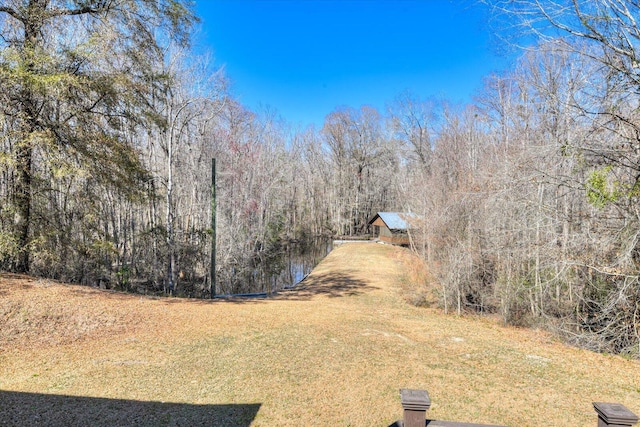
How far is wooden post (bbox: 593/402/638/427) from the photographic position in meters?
2.02

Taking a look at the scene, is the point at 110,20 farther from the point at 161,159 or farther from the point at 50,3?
the point at 161,159

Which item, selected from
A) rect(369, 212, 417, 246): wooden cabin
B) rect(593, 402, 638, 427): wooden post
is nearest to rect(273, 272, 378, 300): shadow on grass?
rect(593, 402, 638, 427): wooden post

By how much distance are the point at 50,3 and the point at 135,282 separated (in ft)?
28.2

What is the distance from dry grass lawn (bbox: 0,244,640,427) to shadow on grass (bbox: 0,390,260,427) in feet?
0.06

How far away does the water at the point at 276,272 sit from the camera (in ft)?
52.4

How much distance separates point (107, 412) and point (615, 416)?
4603mm

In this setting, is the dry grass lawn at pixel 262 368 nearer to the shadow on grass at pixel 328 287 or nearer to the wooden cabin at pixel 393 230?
the shadow on grass at pixel 328 287

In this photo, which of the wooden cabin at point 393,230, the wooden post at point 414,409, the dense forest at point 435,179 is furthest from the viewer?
the wooden cabin at point 393,230

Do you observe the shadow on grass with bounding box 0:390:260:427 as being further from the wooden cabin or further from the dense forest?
the wooden cabin

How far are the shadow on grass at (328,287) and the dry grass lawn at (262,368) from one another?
4037 millimetres

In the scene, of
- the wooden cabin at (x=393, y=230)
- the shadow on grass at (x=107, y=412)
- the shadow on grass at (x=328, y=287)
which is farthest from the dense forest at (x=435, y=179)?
the wooden cabin at (x=393, y=230)

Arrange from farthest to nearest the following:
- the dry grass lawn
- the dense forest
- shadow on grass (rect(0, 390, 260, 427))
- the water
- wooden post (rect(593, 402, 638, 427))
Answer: the water
the dense forest
the dry grass lawn
shadow on grass (rect(0, 390, 260, 427))
wooden post (rect(593, 402, 638, 427))

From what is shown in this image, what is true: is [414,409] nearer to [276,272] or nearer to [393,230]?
[276,272]

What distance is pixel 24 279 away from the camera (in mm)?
7195
